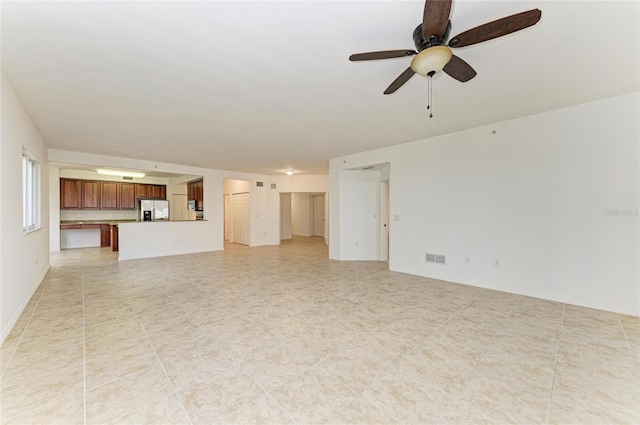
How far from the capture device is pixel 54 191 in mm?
7398

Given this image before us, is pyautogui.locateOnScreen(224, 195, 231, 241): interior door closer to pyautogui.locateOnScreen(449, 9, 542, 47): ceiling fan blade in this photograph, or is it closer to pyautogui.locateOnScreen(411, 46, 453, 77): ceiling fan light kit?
pyautogui.locateOnScreen(411, 46, 453, 77): ceiling fan light kit

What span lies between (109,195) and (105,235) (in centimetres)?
136

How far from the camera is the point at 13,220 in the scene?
2857 mm

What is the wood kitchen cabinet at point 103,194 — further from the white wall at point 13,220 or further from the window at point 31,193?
the white wall at point 13,220

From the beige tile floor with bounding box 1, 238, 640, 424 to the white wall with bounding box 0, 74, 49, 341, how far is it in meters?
0.24

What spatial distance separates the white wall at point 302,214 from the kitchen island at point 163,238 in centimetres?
499

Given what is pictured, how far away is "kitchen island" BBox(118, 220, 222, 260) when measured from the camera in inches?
259

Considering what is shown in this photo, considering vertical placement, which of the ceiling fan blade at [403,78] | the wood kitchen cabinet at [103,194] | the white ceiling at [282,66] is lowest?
the wood kitchen cabinet at [103,194]

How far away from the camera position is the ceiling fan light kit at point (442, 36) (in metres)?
1.51

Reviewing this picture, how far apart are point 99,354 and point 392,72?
371 centimetres

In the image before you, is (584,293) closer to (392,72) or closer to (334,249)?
(392,72)

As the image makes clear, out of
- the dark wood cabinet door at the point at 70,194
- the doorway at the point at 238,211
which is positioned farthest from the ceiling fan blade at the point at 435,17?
the dark wood cabinet door at the point at 70,194

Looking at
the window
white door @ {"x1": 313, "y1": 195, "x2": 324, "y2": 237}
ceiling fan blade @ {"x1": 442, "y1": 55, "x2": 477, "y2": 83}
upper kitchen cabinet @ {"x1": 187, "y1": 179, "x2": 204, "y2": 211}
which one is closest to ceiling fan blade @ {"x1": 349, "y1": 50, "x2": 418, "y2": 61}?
ceiling fan blade @ {"x1": 442, "y1": 55, "x2": 477, "y2": 83}

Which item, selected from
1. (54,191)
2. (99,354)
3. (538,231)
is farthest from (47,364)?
(54,191)
